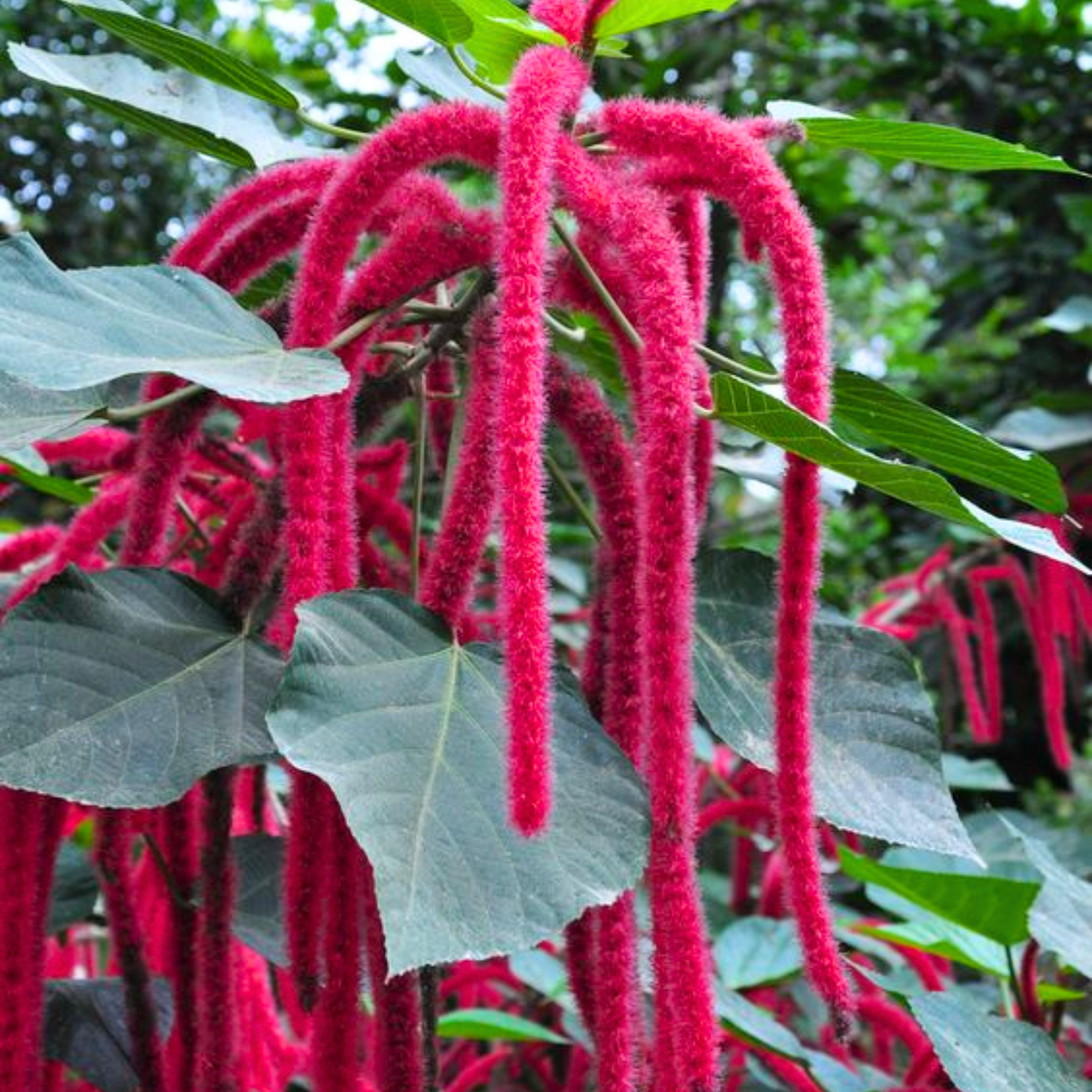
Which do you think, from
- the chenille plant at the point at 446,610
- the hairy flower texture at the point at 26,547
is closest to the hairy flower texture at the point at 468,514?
the chenille plant at the point at 446,610

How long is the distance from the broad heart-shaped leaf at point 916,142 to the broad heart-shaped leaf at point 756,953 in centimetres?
93

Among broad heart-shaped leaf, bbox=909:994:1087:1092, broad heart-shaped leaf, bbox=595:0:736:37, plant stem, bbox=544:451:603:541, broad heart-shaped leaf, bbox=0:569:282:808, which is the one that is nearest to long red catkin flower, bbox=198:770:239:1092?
broad heart-shaped leaf, bbox=0:569:282:808

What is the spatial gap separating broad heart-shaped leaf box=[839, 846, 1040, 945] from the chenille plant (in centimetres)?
13

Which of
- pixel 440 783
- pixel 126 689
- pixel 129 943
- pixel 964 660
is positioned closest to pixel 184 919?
pixel 129 943

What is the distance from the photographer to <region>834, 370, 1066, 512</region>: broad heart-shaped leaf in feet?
2.63

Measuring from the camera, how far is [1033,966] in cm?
127

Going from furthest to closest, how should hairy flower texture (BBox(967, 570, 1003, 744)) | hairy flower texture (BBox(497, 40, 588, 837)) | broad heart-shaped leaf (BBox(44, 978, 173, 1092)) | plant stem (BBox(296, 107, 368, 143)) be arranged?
hairy flower texture (BBox(967, 570, 1003, 744)) → broad heart-shaped leaf (BBox(44, 978, 173, 1092)) → plant stem (BBox(296, 107, 368, 143)) → hairy flower texture (BBox(497, 40, 588, 837))

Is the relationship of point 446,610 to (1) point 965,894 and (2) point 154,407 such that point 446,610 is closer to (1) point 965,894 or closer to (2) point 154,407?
(2) point 154,407

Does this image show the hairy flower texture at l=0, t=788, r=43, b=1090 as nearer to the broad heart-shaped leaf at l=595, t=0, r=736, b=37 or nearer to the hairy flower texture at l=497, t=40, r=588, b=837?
the hairy flower texture at l=497, t=40, r=588, b=837

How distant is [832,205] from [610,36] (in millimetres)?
2514

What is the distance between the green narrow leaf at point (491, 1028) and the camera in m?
1.30

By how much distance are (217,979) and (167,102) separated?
620 millimetres

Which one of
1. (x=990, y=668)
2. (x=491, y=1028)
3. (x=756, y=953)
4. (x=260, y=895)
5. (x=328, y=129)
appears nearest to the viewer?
(x=328, y=129)

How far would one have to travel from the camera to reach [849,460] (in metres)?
0.67
